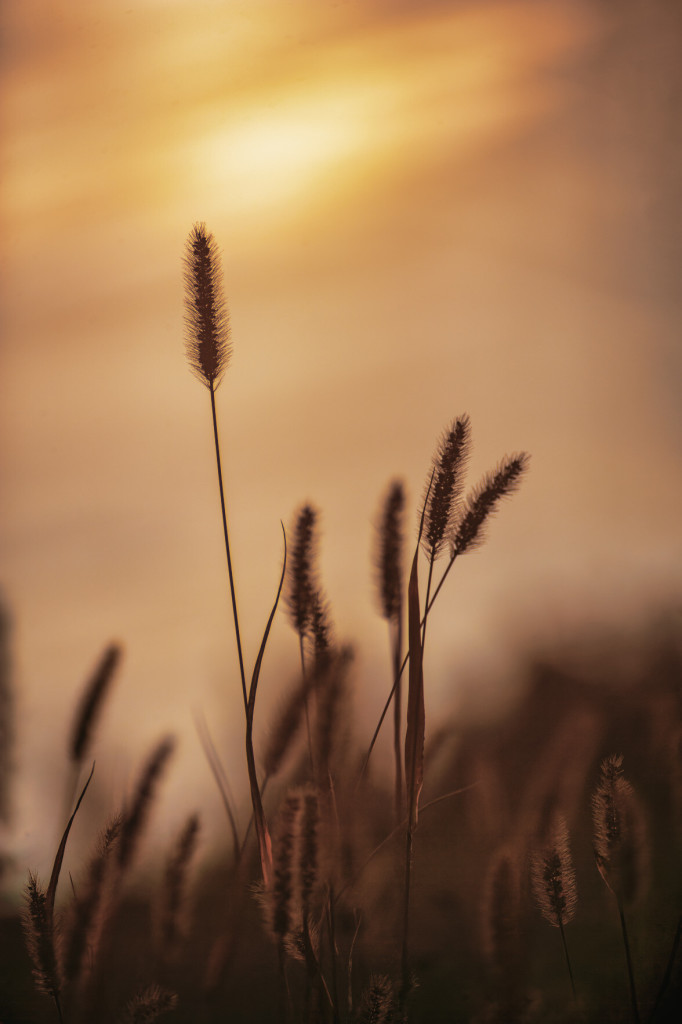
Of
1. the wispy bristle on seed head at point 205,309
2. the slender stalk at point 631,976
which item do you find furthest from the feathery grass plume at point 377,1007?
the wispy bristle on seed head at point 205,309

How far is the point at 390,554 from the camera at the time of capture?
782 millimetres

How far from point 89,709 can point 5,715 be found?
11 cm

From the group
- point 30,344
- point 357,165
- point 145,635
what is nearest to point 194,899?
point 145,635

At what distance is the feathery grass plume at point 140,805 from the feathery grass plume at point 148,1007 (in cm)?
12

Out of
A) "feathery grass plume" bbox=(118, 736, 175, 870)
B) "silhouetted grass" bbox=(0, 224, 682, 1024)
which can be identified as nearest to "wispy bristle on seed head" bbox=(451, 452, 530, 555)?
"silhouetted grass" bbox=(0, 224, 682, 1024)

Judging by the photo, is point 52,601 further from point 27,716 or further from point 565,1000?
point 565,1000

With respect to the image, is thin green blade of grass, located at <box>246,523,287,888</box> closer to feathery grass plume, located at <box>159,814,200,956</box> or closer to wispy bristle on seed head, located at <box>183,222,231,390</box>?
feathery grass plume, located at <box>159,814,200,956</box>

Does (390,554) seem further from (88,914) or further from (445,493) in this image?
(88,914)

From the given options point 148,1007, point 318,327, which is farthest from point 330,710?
point 318,327

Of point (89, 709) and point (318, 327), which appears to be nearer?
point (89, 709)

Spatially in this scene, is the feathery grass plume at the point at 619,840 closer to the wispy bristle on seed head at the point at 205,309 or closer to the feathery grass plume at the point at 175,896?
the feathery grass plume at the point at 175,896

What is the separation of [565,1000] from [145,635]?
602mm

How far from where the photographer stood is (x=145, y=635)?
2.72 feet

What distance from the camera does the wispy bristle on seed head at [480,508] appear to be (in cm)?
72
